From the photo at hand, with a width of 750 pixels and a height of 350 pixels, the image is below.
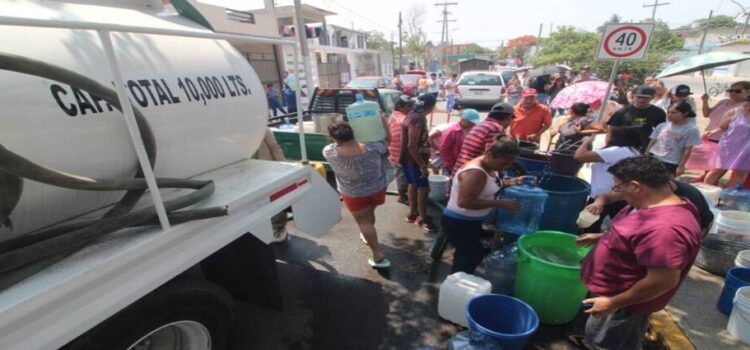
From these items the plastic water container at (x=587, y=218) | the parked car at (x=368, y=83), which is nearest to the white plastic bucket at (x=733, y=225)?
the plastic water container at (x=587, y=218)

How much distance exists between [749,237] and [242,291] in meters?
4.64

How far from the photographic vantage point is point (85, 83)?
1.52m

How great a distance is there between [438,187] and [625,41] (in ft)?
10.2

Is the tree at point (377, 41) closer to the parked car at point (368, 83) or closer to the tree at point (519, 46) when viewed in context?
the tree at point (519, 46)

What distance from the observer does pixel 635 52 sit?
4.70 metres

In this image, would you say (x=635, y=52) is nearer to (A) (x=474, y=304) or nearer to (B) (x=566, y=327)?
(B) (x=566, y=327)

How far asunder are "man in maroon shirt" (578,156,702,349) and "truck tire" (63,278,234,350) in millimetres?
2291

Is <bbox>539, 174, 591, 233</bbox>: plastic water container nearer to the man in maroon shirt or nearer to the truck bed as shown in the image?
the man in maroon shirt

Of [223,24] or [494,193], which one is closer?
[494,193]

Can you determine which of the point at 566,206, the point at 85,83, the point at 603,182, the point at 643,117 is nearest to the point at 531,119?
the point at 643,117

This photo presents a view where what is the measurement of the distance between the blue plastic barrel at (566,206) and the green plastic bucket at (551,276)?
27.2 inches

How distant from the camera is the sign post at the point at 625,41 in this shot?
4.57 metres

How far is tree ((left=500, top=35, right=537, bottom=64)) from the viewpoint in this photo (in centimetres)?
7200

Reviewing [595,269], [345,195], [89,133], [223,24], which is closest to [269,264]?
[345,195]
